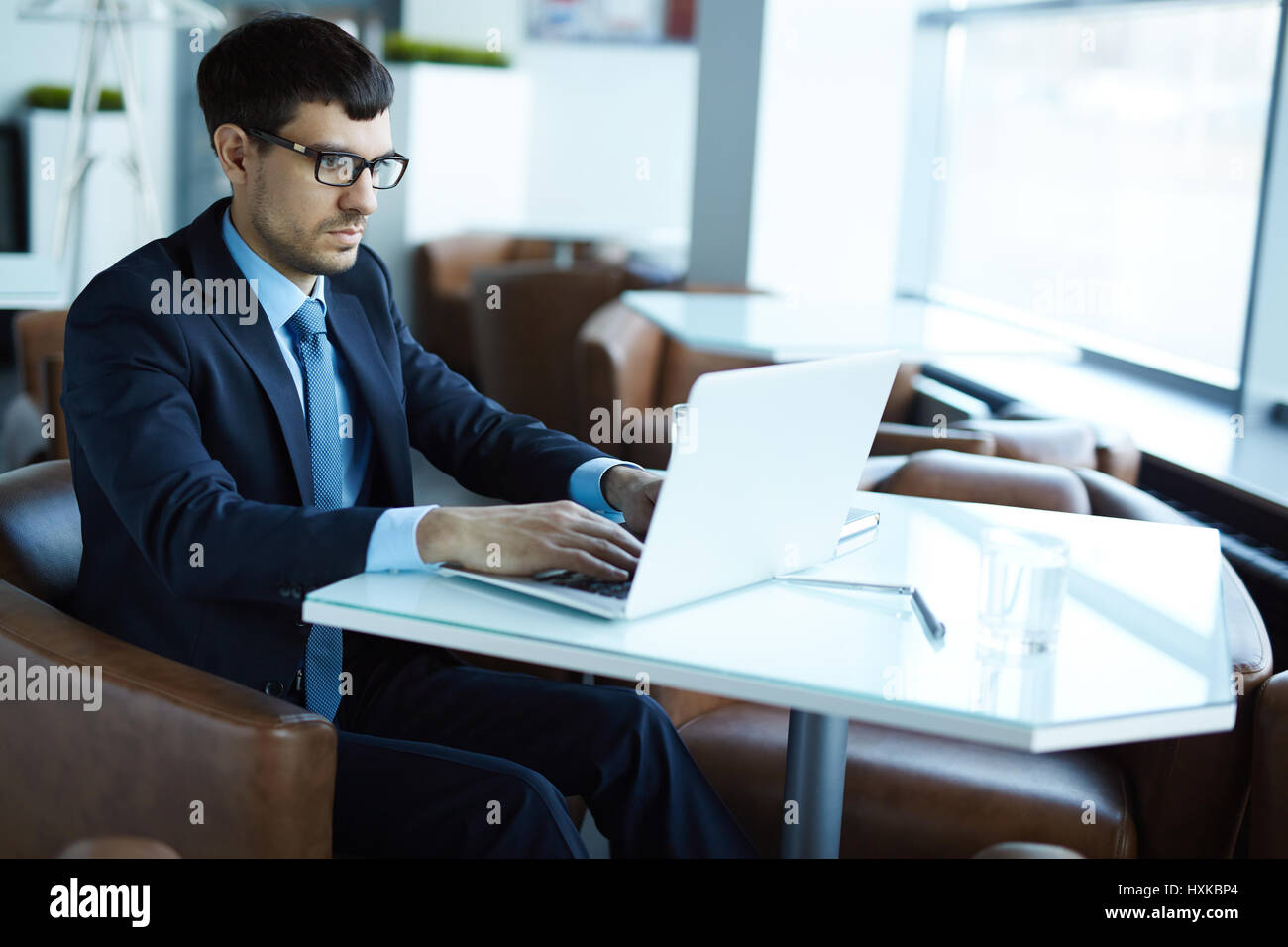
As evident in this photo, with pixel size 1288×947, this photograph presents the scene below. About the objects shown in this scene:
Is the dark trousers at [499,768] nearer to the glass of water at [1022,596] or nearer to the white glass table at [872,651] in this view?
A: the white glass table at [872,651]

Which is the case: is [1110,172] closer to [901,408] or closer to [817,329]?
[901,408]

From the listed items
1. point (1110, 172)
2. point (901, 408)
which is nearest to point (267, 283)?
point (901, 408)

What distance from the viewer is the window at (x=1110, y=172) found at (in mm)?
3650

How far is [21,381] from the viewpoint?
11.1 ft

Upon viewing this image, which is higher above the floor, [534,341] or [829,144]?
[829,144]

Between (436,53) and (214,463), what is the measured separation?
6.25 m

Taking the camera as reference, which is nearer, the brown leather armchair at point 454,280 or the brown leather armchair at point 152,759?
the brown leather armchair at point 152,759

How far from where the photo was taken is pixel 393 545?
144cm

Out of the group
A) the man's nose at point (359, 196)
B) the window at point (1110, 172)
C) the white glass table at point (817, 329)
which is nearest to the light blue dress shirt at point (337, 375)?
the man's nose at point (359, 196)

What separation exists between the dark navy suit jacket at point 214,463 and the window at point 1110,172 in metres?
2.47

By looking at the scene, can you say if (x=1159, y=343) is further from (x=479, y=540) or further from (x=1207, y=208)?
(x=479, y=540)

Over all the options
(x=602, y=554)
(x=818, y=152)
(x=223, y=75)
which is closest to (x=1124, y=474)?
(x=602, y=554)

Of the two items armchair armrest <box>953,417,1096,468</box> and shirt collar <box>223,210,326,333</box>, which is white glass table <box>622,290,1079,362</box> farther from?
shirt collar <box>223,210,326,333</box>

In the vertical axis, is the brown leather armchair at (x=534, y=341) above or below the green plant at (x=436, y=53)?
below
